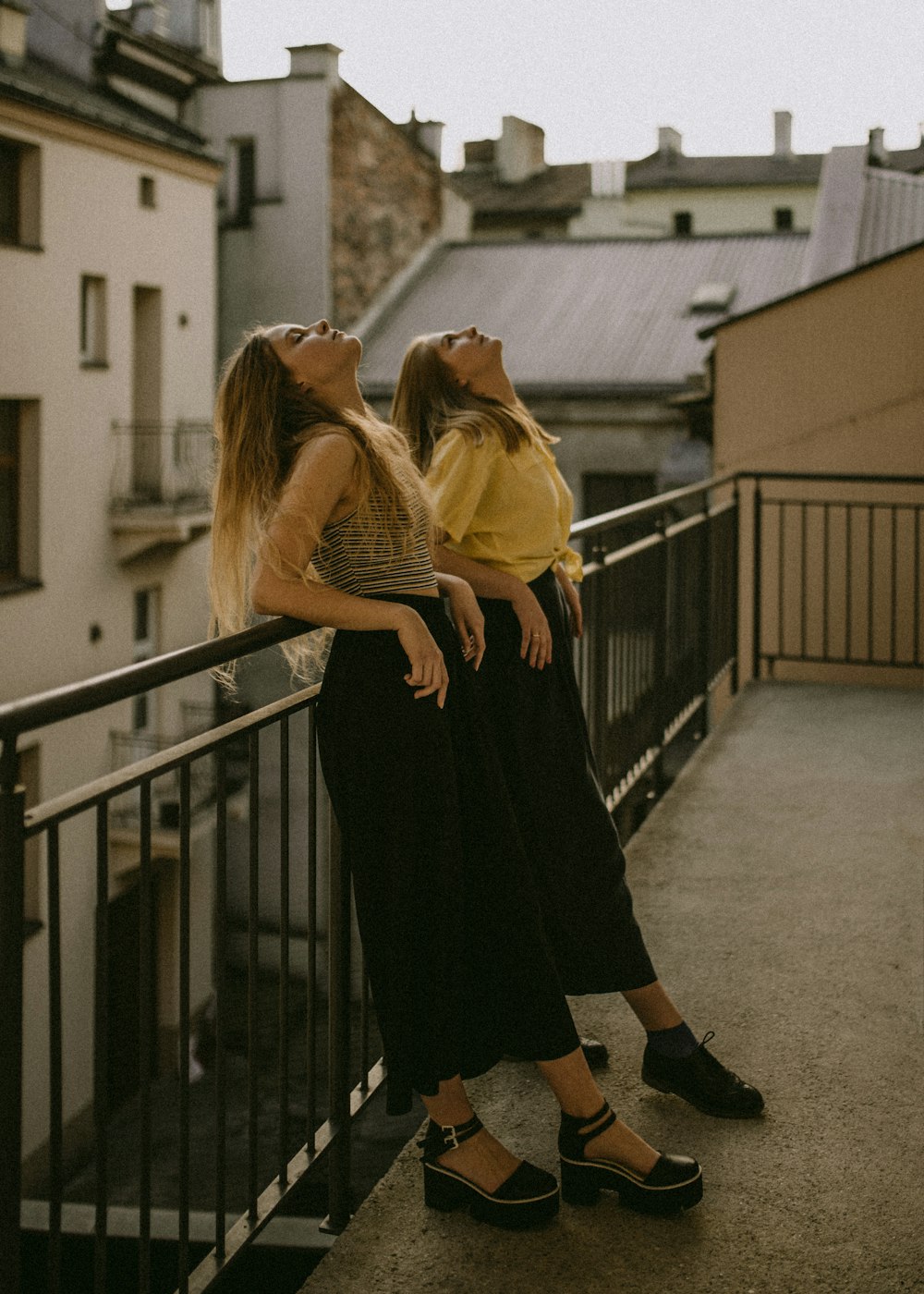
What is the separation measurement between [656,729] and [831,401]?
15.7 ft

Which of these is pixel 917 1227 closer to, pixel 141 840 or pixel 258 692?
pixel 141 840

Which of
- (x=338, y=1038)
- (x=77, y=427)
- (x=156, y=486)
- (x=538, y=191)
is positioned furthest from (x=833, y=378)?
(x=538, y=191)

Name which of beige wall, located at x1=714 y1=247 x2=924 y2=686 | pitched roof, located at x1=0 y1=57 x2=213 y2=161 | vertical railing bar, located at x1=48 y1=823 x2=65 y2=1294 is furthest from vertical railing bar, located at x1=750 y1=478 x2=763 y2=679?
pitched roof, located at x1=0 y1=57 x2=213 y2=161

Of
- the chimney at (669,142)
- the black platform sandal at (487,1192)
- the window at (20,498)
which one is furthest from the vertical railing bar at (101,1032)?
the chimney at (669,142)

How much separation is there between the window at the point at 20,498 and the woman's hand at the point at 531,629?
13.4 m

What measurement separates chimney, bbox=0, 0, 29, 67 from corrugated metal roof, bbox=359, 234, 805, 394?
5847 mm

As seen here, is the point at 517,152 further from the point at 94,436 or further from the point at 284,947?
the point at 284,947

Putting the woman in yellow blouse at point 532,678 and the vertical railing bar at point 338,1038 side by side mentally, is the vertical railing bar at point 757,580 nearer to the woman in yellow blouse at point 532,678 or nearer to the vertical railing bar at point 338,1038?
the woman in yellow blouse at point 532,678

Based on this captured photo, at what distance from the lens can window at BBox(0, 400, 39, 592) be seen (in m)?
15.5

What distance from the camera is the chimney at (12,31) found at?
15844mm

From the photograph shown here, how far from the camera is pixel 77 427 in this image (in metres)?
16.3

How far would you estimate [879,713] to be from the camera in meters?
6.89

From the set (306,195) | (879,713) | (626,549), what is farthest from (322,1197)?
(306,195)

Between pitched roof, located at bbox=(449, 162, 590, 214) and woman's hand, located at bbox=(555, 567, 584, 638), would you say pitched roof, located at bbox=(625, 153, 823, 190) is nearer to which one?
pitched roof, located at bbox=(449, 162, 590, 214)
